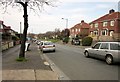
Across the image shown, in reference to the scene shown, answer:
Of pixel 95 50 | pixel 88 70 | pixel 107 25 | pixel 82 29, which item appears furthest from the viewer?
pixel 82 29

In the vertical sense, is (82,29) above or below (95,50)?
above

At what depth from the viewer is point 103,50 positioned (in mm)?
14211

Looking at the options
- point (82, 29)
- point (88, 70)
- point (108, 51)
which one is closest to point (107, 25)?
point (82, 29)

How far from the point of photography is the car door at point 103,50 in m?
13.9

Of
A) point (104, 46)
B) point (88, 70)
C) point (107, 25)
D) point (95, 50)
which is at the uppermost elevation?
point (107, 25)

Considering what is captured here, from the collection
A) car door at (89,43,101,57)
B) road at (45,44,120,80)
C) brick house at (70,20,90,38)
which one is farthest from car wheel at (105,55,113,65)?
brick house at (70,20,90,38)

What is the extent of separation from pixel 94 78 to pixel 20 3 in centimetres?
851

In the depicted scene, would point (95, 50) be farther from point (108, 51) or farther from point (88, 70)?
point (88, 70)

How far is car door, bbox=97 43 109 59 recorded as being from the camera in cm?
1395

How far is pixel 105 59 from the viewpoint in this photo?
14.0 metres

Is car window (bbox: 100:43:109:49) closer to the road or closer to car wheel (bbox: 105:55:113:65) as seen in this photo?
car wheel (bbox: 105:55:113:65)

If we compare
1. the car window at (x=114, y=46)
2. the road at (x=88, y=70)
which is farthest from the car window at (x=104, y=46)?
the road at (x=88, y=70)

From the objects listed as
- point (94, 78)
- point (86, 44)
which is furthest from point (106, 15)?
point (94, 78)

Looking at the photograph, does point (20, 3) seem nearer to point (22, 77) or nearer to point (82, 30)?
point (22, 77)
